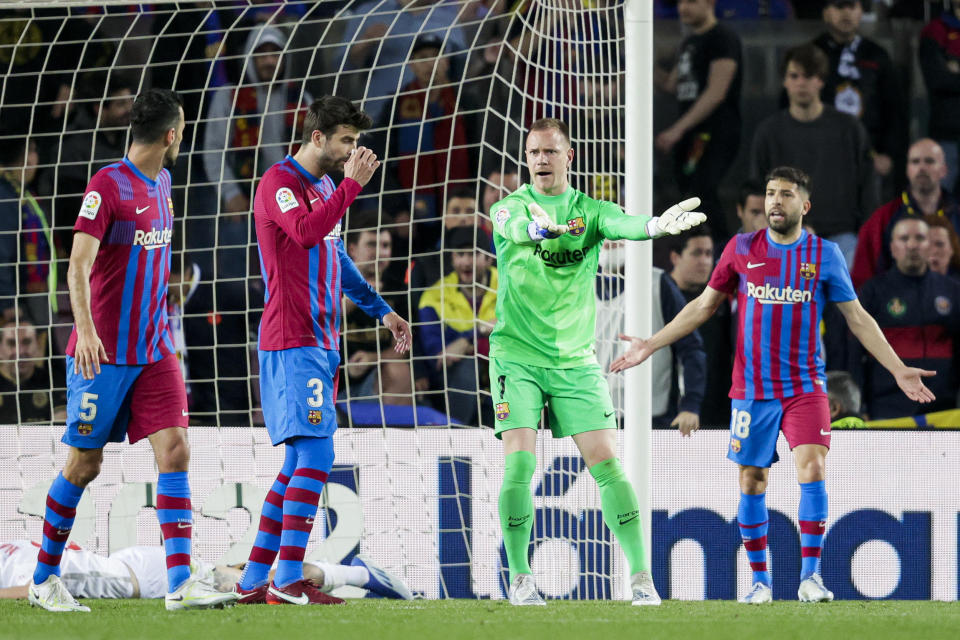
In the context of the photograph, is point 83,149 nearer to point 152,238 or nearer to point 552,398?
point 152,238

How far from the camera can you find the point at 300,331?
16.0ft

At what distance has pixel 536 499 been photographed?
6.59 meters

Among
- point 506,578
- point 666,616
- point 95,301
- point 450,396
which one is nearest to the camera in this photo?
point 666,616

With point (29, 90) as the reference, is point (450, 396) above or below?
below

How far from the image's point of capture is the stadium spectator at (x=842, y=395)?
7.67 meters

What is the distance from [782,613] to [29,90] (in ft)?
20.3

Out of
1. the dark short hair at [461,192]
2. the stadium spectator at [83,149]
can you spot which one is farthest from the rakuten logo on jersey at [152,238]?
the dark short hair at [461,192]

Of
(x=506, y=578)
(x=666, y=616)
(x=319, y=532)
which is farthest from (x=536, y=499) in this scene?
(x=666, y=616)

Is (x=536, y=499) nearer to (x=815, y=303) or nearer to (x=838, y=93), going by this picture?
(x=815, y=303)

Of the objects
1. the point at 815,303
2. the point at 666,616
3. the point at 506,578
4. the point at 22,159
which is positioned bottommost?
the point at 506,578

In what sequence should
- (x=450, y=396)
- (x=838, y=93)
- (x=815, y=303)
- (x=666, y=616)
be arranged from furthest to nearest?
(x=838, y=93)
(x=450, y=396)
(x=815, y=303)
(x=666, y=616)

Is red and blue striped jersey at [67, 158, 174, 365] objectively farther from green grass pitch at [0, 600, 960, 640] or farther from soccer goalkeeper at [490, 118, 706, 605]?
soccer goalkeeper at [490, 118, 706, 605]

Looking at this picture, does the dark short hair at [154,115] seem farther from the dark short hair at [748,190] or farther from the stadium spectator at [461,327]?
the dark short hair at [748,190]

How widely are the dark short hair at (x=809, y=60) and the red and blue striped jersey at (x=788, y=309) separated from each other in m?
Answer: 3.53
